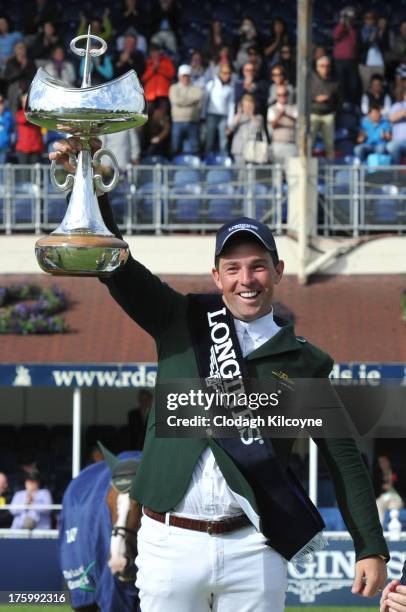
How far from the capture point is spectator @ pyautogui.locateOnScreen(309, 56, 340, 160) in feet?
59.5

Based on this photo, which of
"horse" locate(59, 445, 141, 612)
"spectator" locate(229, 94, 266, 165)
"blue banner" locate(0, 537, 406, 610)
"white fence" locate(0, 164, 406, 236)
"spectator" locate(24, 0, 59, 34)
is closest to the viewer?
"horse" locate(59, 445, 141, 612)

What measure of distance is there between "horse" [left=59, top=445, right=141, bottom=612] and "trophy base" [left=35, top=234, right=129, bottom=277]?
4.22 meters

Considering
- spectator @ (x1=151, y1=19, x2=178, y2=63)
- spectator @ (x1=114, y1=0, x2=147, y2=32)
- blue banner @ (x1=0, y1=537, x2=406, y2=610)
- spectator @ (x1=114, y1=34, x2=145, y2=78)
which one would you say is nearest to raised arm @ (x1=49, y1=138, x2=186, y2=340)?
blue banner @ (x1=0, y1=537, x2=406, y2=610)

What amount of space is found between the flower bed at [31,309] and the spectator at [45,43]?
3.22 metres

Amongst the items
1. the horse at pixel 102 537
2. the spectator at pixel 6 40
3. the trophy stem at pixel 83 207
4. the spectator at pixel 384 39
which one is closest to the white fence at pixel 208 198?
the spectator at pixel 384 39

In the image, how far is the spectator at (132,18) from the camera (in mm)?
19641

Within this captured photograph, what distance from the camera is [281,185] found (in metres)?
17.8

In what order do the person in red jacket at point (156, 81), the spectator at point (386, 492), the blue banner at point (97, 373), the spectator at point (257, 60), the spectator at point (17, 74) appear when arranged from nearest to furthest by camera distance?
the spectator at point (386, 492)
the blue banner at point (97, 373)
the person in red jacket at point (156, 81)
the spectator at point (257, 60)
the spectator at point (17, 74)

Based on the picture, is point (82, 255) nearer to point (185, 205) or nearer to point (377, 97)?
point (185, 205)

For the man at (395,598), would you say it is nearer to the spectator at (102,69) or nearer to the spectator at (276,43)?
the spectator at (102,69)

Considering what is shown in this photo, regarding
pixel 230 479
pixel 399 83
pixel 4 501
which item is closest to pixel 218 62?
pixel 399 83

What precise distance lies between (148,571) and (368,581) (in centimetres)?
69

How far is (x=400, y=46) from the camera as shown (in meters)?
19.5

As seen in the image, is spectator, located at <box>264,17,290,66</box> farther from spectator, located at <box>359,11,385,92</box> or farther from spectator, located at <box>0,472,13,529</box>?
spectator, located at <box>0,472,13,529</box>
